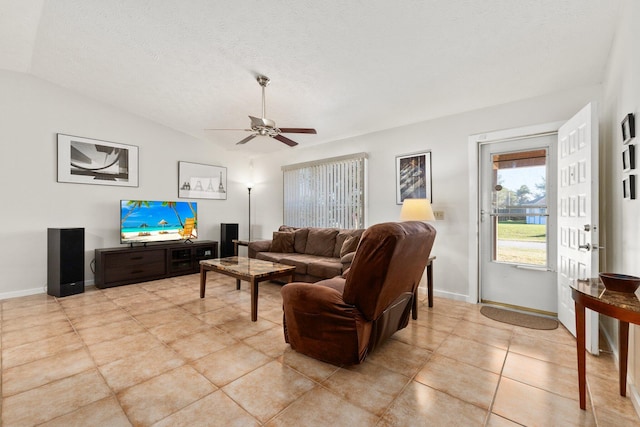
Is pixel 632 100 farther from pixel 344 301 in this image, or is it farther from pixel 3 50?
pixel 3 50

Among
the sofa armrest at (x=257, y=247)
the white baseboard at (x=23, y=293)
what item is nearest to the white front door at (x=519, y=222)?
the sofa armrest at (x=257, y=247)

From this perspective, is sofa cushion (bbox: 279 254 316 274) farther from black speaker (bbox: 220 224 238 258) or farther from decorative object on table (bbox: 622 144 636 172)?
decorative object on table (bbox: 622 144 636 172)

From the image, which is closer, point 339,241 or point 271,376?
point 271,376

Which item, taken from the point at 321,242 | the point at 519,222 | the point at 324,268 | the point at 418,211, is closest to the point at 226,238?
the point at 321,242

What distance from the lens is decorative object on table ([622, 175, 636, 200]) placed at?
1704 mm

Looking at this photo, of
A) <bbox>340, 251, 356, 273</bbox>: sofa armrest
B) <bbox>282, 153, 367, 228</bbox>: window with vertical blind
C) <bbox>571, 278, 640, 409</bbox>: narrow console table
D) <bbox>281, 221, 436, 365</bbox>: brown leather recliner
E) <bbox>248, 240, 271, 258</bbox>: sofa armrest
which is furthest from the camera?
<bbox>248, 240, 271, 258</bbox>: sofa armrest

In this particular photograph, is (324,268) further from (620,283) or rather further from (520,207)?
(620,283)

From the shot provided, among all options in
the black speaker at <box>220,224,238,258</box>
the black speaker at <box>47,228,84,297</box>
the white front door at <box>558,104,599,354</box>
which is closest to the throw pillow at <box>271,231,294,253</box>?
the black speaker at <box>220,224,238,258</box>

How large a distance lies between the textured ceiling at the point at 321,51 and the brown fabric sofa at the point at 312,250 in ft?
5.81

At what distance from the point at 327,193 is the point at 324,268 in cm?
175

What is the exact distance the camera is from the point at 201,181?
550cm

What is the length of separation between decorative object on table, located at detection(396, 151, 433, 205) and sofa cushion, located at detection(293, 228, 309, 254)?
5.37 feet

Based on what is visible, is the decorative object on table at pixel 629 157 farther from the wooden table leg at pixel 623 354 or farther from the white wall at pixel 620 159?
the wooden table leg at pixel 623 354

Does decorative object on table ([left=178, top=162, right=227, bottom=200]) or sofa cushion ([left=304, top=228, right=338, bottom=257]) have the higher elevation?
decorative object on table ([left=178, top=162, right=227, bottom=200])
